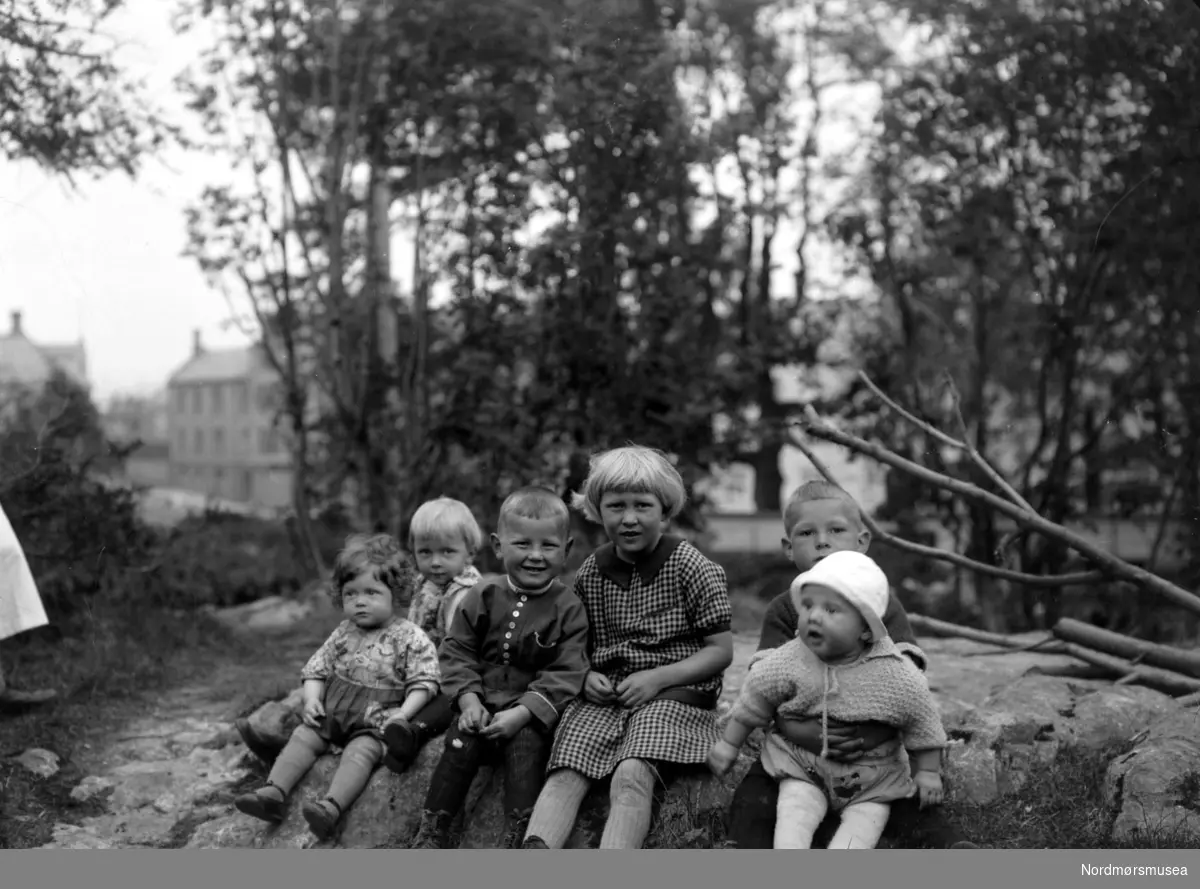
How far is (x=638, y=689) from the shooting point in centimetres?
385

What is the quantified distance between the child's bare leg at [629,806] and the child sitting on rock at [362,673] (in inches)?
29.2

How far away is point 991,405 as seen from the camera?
8.60m

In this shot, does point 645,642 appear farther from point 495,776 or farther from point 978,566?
point 978,566

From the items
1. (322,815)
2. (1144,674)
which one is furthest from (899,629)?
(1144,674)

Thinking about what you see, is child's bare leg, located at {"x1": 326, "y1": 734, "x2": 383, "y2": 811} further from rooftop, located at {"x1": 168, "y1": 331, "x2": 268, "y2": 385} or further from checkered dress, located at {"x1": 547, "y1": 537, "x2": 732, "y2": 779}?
rooftop, located at {"x1": 168, "y1": 331, "x2": 268, "y2": 385}

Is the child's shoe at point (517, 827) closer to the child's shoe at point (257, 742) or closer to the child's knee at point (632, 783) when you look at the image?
the child's knee at point (632, 783)

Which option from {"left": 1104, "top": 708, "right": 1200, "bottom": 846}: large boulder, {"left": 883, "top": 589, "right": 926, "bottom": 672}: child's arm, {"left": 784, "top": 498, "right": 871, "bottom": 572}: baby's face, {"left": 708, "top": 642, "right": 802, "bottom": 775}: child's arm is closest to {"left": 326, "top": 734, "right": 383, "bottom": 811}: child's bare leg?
{"left": 708, "top": 642, "right": 802, "bottom": 775}: child's arm

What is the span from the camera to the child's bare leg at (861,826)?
10.9ft

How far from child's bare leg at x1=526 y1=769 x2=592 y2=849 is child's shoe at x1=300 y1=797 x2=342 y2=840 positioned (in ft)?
1.91

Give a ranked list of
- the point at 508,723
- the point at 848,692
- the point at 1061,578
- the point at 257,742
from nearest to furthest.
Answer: the point at 848,692 < the point at 508,723 < the point at 257,742 < the point at 1061,578

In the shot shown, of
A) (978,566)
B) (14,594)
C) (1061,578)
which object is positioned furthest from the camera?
(1061,578)

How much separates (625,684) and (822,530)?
703 millimetres

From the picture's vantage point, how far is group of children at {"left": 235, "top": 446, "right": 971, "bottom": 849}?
3412 mm
